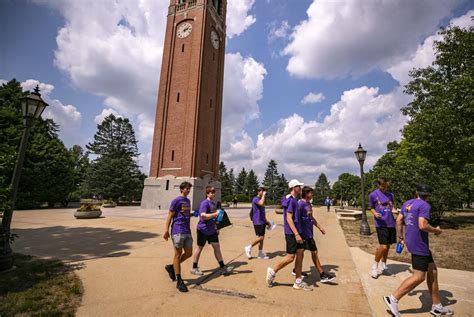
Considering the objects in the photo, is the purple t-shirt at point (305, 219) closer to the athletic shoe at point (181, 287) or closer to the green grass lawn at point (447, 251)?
the athletic shoe at point (181, 287)

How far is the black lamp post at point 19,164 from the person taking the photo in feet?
17.5

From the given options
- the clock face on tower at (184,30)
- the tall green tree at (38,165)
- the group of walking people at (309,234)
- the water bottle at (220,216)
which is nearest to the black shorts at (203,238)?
the group of walking people at (309,234)

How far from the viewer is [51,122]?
40969mm

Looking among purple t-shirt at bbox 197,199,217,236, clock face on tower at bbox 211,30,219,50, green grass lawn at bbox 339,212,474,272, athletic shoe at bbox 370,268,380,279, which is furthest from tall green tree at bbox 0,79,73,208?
athletic shoe at bbox 370,268,380,279

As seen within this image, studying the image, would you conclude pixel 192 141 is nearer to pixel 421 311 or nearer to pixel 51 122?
pixel 421 311

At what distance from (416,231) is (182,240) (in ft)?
12.1

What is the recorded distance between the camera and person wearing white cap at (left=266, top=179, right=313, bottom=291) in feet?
14.9

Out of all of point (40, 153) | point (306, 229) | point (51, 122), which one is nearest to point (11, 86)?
point (40, 153)

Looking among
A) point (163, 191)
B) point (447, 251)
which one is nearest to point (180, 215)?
point (447, 251)

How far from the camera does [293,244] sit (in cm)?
461

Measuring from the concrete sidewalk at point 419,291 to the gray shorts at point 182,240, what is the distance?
3.07 metres

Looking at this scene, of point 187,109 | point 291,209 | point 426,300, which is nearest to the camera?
point 426,300

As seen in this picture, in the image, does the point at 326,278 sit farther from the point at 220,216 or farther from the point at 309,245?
the point at 220,216

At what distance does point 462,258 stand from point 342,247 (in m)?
2.91
